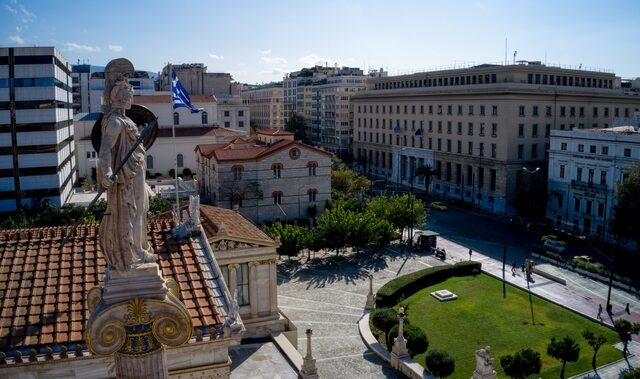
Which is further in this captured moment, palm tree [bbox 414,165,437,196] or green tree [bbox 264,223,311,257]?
palm tree [bbox 414,165,437,196]

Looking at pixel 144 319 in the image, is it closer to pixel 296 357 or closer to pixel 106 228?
pixel 106 228

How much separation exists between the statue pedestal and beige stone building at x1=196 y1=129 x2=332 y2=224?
2051 inches

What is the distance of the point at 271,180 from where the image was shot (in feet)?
203

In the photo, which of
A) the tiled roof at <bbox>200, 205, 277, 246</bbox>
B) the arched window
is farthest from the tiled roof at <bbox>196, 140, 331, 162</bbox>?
the tiled roof at <bbox>200, 205, 277, 246</bbox>

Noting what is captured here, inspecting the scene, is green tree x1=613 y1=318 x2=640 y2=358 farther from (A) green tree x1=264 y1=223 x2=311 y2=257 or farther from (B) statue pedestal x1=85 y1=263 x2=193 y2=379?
(B) statue pedestal x1=85 y1=263 x2=193 y2=379

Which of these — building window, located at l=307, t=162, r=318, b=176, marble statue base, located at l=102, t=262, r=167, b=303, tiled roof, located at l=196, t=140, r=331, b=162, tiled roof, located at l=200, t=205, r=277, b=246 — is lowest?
tiled roof, located at l=200, t=205, r=277, b=246

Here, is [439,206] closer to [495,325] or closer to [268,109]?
[495,325]

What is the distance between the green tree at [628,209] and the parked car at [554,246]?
487 centimetres

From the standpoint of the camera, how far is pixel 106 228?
8328 millimetres

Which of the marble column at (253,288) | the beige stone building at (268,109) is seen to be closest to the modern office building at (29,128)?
the marble column at (253,288)

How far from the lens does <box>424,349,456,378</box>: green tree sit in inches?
1072

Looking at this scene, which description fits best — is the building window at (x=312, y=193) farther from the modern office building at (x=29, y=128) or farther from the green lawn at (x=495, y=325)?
the modern office building at (x=29, y=128)

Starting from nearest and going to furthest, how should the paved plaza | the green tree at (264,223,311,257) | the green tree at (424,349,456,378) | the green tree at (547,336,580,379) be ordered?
the green tree at (424,349,456,378), the green tree at (547,336,580,379), the paved plaza, the green tree at (264,223,311,257)

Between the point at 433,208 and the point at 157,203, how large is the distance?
1522 inches
